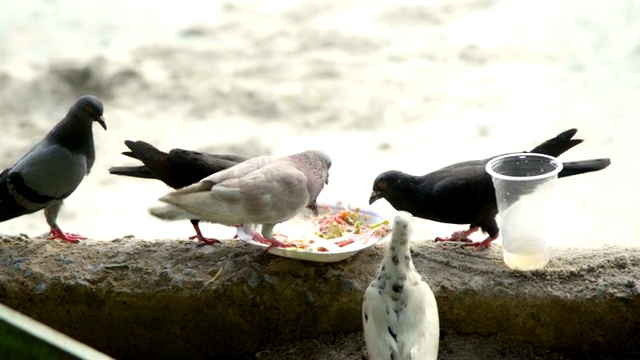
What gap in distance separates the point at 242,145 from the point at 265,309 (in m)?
2.32

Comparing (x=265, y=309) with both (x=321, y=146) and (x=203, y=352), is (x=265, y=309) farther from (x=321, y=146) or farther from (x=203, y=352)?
(x=321, y=146)

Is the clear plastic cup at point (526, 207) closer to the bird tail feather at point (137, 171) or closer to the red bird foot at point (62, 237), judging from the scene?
the bird tail feather at point (137, 171)

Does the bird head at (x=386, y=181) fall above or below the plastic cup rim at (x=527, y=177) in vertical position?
below

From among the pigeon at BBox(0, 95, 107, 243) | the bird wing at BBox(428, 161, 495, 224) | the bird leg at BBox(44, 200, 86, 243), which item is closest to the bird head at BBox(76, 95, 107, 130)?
the pigeon at BBox(0, 95, 107, 243)

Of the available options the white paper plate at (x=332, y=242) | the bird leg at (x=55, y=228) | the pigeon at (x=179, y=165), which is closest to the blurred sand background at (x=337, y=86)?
the bird leg at (x=55, y=228)

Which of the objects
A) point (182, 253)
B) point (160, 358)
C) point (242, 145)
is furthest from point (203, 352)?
point (242, 145)

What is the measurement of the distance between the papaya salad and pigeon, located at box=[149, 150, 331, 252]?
140mm

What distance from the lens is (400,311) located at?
8.66ft

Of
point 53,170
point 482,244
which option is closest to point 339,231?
point 482,244

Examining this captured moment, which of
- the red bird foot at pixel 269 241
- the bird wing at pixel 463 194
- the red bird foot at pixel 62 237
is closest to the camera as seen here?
the red bird foot at pixel 269 241

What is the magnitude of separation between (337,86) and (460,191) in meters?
2.77

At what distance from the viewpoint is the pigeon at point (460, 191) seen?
10.7 feet

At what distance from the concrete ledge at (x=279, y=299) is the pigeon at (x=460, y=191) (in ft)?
0.59

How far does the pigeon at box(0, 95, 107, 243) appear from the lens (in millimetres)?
3359
